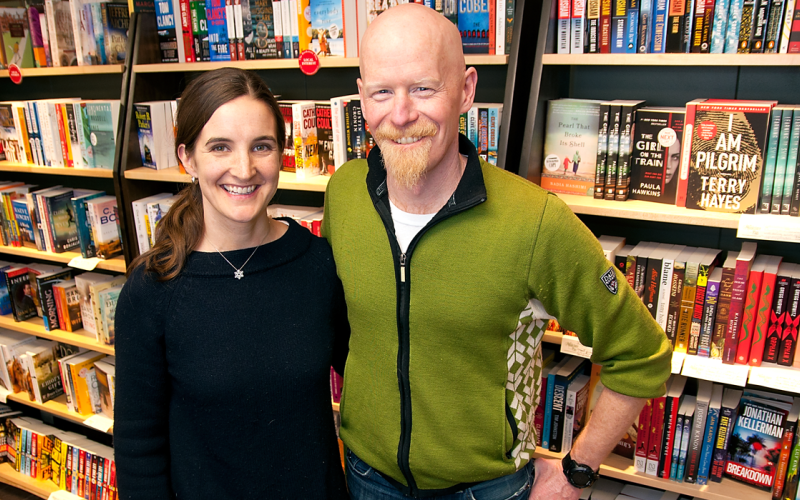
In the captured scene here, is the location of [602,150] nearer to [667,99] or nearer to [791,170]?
[667,99]

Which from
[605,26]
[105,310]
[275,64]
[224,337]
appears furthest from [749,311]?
[105,310]

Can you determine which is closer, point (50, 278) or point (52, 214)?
point (52, 214)

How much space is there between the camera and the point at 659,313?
172 cm

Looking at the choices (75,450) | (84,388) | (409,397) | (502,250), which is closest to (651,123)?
(502,250)

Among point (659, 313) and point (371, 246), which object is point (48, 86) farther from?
point (659, 313)

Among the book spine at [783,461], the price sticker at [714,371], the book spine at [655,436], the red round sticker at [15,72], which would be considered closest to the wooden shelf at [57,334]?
the red round sticker at [15,72]

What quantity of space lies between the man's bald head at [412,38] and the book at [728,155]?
78 centimetres

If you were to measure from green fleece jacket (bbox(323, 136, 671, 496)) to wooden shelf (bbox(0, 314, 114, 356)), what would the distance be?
1.87 m

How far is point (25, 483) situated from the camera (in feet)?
9.99

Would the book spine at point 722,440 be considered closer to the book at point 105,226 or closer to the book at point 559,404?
the book at point 559,404

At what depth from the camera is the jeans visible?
1.29 meters

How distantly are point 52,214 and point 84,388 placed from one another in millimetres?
841

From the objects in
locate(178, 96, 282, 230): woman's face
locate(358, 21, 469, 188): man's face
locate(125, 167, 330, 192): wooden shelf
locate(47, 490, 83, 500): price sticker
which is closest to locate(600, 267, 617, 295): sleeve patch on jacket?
locate(358, 21, 469, 188): man's face

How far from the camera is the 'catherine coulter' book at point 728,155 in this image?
1509 millimetres
